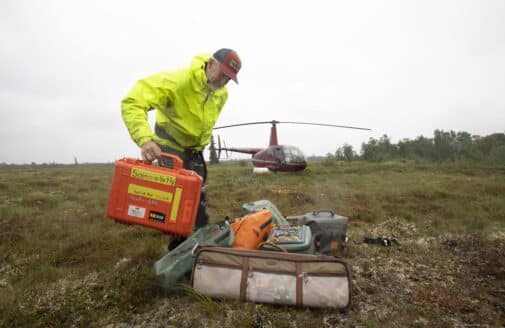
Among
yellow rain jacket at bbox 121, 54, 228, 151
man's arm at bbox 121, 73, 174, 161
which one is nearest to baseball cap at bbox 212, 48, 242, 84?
yellow rain jacket at bbox 121, 54, 228, 151

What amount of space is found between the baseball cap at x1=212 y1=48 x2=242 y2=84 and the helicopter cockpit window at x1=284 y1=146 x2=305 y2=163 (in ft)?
43.0

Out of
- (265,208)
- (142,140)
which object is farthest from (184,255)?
(265,208)

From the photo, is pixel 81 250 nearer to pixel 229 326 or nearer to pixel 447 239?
pixel 229 326

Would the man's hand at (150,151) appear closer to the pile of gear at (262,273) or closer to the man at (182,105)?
the man at (182,105)

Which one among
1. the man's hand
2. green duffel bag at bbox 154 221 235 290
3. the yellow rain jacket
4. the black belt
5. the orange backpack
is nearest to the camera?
the man's hand

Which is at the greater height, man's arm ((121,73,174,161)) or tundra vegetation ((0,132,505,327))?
man's arm ((121,73,174,161))

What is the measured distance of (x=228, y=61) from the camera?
2.86 metres

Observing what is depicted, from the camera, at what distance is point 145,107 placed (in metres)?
2.58

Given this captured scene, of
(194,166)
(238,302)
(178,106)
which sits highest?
(178,106)

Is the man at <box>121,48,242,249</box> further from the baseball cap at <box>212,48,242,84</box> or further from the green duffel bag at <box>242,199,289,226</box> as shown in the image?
the green duffel bag at <box>242,199,289,226</box>

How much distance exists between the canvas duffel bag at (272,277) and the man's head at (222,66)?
1.72 m

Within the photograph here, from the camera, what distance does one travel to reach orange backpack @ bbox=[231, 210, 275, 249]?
3178 millimetres

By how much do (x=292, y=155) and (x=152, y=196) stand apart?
1378cm

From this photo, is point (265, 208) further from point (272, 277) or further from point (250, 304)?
point (250, 304)
